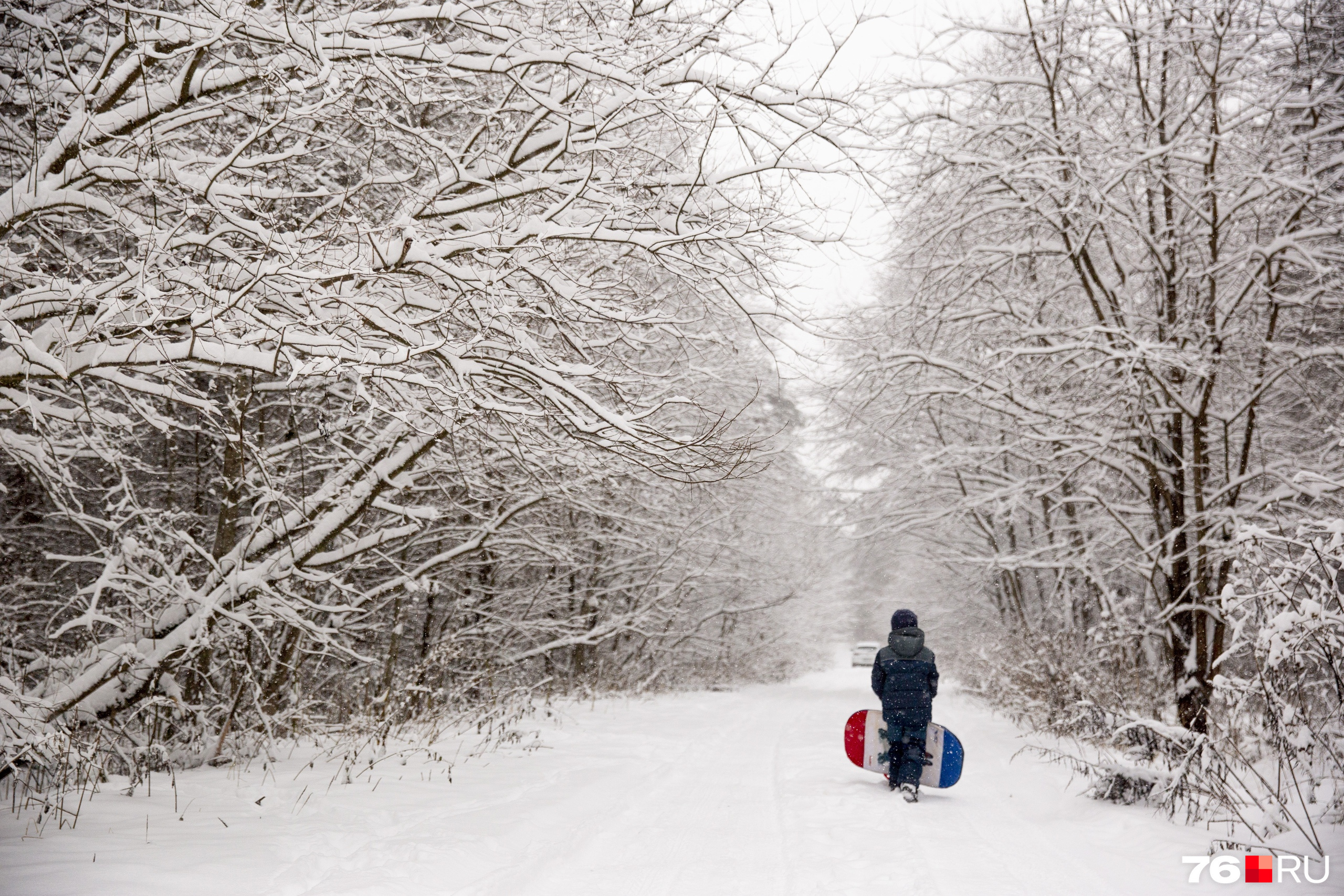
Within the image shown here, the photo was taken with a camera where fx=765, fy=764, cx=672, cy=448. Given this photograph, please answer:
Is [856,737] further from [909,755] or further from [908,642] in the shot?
[908,642]

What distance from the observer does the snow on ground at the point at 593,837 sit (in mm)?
3592

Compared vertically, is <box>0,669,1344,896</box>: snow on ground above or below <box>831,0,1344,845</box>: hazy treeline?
below

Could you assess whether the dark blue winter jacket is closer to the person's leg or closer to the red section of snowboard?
the person's leg

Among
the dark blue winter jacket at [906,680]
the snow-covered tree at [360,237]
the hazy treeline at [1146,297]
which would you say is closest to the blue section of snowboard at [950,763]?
the dark blue winter jacket at [906,680]

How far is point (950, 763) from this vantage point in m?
6.33

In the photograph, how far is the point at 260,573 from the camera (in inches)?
219

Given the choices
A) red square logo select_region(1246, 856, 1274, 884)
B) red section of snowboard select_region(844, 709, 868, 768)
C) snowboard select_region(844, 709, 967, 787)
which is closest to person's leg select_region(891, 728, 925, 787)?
snowboard select_region(844, 709, 967, 787)

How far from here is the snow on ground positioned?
359 cm

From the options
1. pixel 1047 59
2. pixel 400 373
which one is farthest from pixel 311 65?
pixel 1047 59

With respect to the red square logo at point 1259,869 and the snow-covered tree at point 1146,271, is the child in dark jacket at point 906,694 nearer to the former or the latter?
the red square logo at point 1259,869

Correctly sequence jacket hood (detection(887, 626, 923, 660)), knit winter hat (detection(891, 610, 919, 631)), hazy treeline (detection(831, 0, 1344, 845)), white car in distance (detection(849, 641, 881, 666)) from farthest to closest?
white car in distance (detection(849, 641, 881, 666)) < hazy treeline (detection(831, 0, 1344, 845)) < knit winter hat (detection(891, 610, 919, 631)) < jacket hood (detection(887, 626, 923, 660))

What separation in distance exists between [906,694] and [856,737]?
0.66 metres

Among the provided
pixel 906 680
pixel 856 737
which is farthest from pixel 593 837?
pixel 906 680

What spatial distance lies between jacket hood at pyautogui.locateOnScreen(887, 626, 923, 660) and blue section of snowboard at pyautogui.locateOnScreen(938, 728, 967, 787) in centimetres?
68
